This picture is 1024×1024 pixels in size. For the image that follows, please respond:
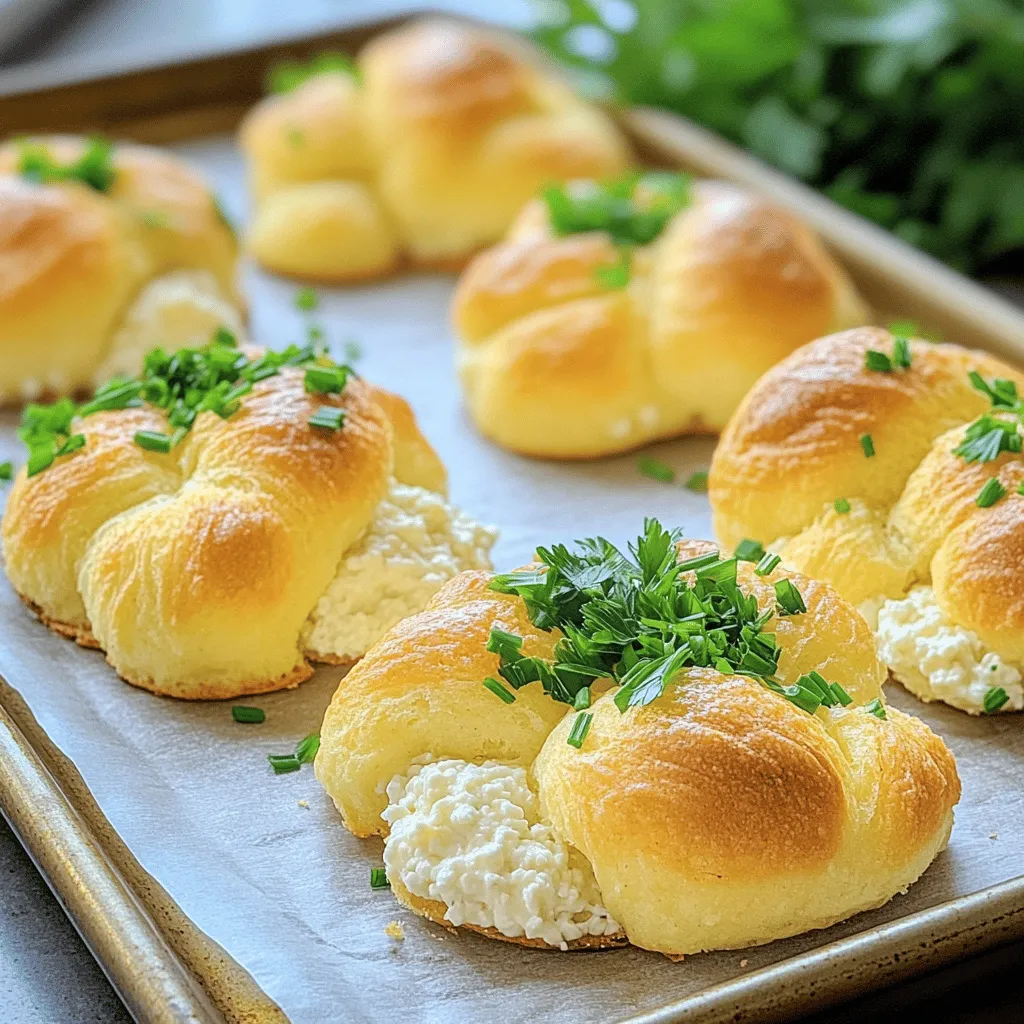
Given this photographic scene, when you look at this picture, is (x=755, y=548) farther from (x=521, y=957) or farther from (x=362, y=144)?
(x=362, y=144)

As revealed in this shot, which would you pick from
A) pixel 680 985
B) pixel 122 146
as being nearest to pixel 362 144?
pixel 122 146

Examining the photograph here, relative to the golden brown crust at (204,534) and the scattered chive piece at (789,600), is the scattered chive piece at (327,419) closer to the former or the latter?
the golden brown crust at (204,534)

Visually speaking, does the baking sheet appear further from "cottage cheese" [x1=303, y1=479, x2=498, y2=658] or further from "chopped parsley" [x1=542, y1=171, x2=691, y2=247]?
"chopped parsley" [x1=542, y1=171, x2=691, y2=247]

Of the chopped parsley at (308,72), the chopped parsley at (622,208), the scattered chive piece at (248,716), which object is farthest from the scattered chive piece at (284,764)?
the chopped parsley at (308,72)

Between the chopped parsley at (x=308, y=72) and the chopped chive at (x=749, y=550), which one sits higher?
the chopped parsley at (x=308, y=72)

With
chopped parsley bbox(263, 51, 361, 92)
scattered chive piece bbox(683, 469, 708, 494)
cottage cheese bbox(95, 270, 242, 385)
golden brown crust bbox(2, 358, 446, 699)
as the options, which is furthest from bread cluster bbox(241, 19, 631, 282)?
golden brown crust bbox(2, 358, 446, 699)
